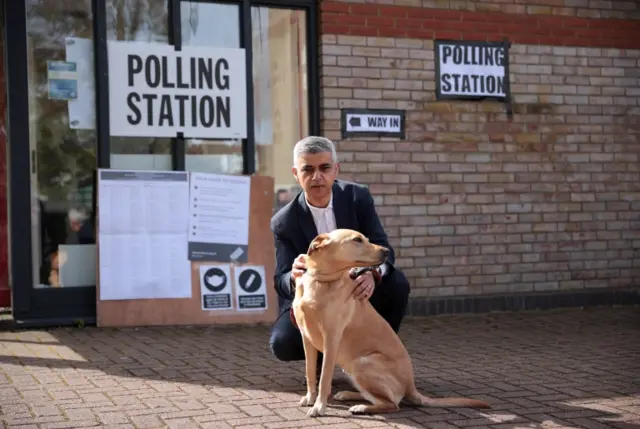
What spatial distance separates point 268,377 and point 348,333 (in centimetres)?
133

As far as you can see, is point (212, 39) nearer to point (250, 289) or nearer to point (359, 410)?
point (250, 289)

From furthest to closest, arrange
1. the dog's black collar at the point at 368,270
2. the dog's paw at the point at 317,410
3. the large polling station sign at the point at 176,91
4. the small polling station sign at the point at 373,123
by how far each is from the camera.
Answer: the small polling station sign at the point at 373,123 → the large polling station sign at the point at 176,91 → the dog's black collar at the point at 368,270 → the dog's paw at the point at 317,410

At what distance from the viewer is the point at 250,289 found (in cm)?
868

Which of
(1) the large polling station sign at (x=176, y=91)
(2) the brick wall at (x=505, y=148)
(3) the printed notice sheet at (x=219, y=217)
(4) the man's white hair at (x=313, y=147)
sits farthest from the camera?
(2) the brick wall at (x=505, y=148)

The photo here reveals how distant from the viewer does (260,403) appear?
504cm

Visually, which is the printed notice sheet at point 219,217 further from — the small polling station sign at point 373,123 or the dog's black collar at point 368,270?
the dog's black collar at point 368,270

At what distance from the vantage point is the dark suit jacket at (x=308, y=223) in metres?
5.28

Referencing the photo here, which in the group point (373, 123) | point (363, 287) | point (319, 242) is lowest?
point (363, 287)

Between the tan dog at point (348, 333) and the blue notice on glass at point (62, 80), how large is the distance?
4.49 m

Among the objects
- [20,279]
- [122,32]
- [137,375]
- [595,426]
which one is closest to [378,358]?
[595,426]

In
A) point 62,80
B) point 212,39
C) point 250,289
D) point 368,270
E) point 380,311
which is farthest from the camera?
point 212,39

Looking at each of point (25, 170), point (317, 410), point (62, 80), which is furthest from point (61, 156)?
point (317, 410)

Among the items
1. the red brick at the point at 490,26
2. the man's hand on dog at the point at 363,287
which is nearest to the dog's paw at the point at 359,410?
the man's hand on dog at the point at 363,287

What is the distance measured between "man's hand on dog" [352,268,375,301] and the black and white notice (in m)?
5.03
